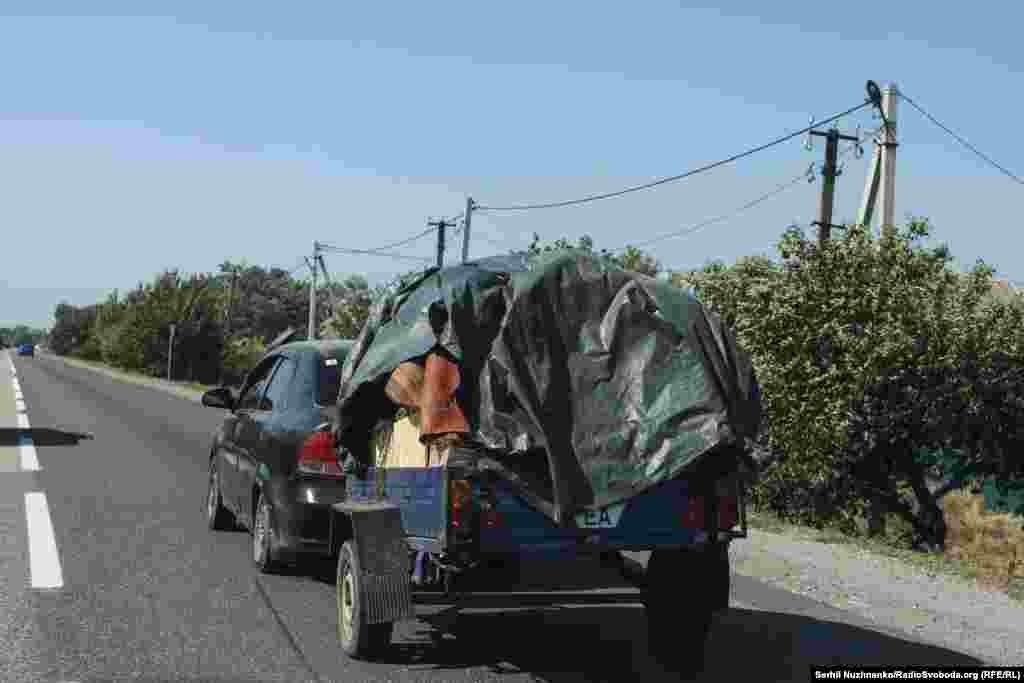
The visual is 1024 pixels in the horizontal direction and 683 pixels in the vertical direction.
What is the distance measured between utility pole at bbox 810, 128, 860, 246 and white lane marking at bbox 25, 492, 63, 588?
1616cm

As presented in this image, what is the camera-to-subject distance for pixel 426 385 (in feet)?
20.4

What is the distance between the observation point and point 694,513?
615cm

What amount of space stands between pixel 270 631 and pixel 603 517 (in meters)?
2.39

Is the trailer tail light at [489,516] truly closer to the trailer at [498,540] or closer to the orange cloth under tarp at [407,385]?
the trailer at [498,540]

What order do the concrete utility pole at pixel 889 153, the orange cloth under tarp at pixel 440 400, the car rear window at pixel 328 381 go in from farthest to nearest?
1. the concrete utility pole at pixel 889 153
2. the car rear window at pixel 328 381
3. the orange cloth under tarp at pixel 440 400

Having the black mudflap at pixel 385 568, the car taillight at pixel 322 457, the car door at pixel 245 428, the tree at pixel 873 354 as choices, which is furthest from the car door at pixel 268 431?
the tree at pixel 873 354

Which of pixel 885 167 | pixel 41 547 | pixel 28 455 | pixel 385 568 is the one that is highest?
pixel 885 167

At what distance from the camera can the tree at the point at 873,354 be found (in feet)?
55.5

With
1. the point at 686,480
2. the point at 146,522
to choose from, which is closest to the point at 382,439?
the point at 686,480

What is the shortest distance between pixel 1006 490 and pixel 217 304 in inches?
2477

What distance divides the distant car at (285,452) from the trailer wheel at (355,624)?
1.34 meters

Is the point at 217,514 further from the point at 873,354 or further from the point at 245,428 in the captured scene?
the point at 873,354

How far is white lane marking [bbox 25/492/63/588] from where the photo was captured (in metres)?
8.57

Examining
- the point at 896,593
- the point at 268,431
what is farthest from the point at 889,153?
the point at 268,431
